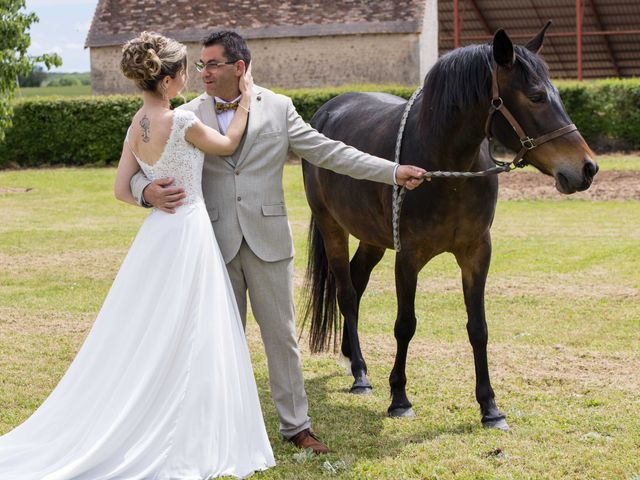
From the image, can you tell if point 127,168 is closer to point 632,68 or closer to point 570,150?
point 570,150

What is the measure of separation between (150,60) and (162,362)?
1537 millimetres

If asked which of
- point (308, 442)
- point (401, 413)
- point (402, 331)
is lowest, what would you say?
point (401, 413)

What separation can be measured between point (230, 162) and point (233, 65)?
0.53 metres

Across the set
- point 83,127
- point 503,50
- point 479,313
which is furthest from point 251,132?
point 83,127

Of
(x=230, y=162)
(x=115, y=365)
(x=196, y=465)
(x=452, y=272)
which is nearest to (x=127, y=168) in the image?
(x=230, y=162)

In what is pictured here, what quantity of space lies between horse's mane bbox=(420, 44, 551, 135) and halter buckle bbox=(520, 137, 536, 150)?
32cm

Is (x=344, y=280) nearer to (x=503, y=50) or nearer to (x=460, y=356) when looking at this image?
(x=460, y=356)

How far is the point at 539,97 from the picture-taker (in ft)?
17.6

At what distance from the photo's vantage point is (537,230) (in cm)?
1498

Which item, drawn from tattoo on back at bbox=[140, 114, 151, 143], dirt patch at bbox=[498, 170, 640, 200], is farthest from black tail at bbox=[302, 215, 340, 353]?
dirt patch at bbox=[498, 170, 640, 200]

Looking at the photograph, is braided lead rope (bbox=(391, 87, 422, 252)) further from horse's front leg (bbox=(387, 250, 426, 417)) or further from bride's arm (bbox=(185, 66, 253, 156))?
bride's arm (bbox=(185, 66, 253, 156))

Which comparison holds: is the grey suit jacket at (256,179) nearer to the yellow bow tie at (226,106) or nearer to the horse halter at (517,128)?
the yellow bow tie at (226,106)

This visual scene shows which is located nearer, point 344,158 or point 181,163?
point 181,163

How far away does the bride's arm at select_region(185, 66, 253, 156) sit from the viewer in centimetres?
A: 507
